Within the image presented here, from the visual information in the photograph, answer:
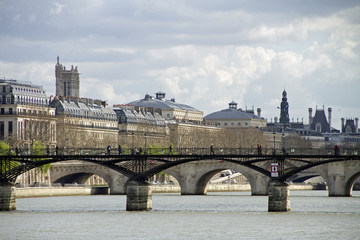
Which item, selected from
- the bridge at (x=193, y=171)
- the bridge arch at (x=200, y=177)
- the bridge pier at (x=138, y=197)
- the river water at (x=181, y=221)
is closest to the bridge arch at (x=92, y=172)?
the bridge at (x=193, y=171)

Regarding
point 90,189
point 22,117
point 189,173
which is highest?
point 22,117

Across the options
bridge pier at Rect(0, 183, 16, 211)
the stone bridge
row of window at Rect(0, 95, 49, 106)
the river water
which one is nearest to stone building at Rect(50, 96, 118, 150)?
row of window at Rect(0, 95, 49, 106)

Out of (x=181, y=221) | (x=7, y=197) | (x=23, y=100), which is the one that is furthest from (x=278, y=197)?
(x=23, y=100)

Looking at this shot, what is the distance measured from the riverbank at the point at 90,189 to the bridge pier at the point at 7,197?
823 inches

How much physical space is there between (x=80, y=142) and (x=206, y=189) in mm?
→ 31452

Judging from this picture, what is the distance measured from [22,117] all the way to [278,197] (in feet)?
231

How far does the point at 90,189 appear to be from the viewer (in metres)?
122

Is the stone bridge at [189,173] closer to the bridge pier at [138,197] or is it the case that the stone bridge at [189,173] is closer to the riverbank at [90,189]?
the riverbank at [90,189]

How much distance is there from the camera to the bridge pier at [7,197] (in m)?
84.0

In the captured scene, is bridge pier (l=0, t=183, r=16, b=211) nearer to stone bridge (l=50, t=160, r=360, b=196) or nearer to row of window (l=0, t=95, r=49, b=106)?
stone bridge (l=50, t=160, r=360, b=196)

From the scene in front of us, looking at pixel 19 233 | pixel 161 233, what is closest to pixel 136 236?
pixel 161 233

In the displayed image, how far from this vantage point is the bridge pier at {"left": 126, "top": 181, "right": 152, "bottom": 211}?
276ft

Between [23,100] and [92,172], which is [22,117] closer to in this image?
[23,100]

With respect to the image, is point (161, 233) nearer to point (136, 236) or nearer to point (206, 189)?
point (136, 236)
